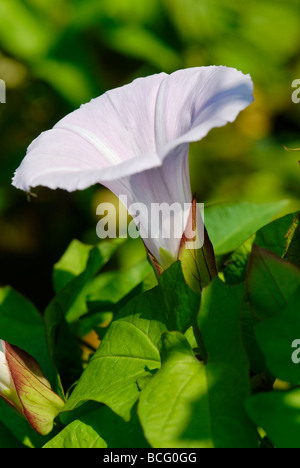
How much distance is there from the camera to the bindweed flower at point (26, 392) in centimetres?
60

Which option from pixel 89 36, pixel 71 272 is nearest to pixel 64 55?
pixel 89 36

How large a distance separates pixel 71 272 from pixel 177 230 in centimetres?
36

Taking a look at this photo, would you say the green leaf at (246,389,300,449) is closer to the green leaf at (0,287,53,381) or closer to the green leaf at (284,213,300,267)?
the green leaf at (284,213,300,267)

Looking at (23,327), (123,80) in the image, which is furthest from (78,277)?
(123,80)

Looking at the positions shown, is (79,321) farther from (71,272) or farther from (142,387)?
(142,387)

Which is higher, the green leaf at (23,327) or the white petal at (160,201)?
the white petal at (160,201)

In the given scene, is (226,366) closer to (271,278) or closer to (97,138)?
(271,278)

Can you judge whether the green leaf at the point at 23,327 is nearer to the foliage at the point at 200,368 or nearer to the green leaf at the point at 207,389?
the foliage at the point at 200,368

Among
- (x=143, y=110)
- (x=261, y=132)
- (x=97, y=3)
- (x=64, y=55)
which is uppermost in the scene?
(x=97, y=3)

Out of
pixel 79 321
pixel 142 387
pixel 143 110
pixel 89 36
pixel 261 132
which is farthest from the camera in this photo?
pixel 261 132

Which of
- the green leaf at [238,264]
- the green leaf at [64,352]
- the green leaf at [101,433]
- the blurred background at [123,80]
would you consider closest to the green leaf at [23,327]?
the green leaf at [64,352]

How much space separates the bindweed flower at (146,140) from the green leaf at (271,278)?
12cm

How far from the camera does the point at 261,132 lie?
8.27 ft

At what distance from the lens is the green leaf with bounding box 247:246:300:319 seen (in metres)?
0.49
